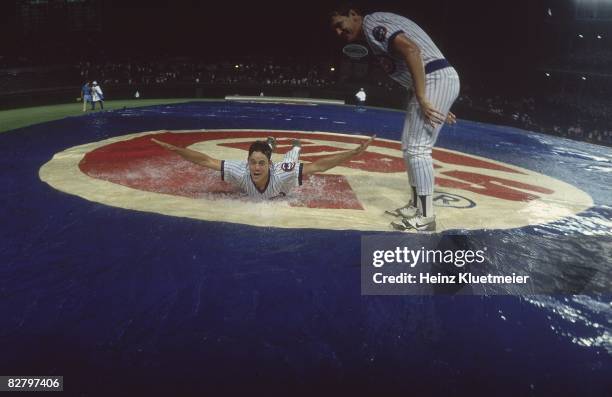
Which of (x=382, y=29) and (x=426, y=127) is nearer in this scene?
(x=382, y=29)

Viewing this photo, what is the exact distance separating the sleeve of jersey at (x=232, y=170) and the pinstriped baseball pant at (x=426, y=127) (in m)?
1.57

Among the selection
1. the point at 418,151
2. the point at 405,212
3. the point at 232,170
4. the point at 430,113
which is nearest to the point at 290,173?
the point at 232,170

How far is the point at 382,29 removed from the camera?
3383 mm

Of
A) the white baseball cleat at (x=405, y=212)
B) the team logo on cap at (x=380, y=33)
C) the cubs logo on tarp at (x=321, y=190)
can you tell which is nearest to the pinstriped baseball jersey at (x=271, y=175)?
the cubs logo on tarp at (x=321, y=190)

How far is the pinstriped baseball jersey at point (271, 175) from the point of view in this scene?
4232mm

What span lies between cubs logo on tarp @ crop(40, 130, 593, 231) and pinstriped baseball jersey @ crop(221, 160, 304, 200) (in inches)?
6.0

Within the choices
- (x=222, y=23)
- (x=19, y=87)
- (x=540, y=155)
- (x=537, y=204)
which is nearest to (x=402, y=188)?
(x=537, y=204)

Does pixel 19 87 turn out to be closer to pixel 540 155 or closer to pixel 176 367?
pixel 540 155

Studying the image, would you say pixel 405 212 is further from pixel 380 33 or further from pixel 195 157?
pixel 195 157

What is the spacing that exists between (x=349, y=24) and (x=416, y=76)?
28.4 inches

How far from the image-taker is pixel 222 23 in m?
26.4

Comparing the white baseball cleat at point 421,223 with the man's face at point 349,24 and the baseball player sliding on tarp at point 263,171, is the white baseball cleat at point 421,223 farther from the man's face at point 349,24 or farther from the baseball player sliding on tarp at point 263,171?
the man's face at point 349,24

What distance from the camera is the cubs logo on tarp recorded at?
3.98m

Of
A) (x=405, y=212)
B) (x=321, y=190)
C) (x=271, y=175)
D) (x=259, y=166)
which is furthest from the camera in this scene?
(x=321, y=190)
